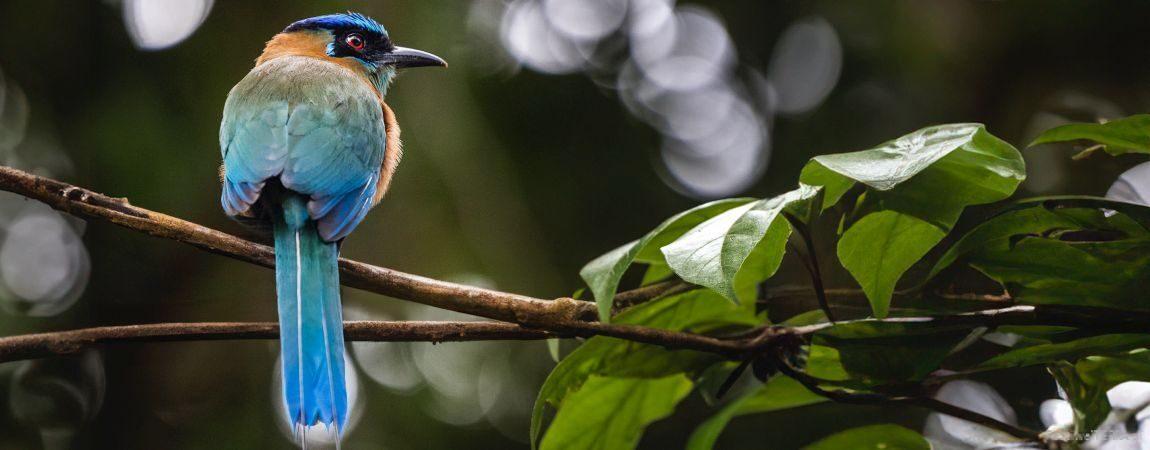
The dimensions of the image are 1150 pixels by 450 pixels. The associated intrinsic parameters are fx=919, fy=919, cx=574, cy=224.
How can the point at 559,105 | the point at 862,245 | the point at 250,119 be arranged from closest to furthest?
the point at 862,245, the point at 250,119, the point at 559,105

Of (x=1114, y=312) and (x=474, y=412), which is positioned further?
(x=474, y=412)

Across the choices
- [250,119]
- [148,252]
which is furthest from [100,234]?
[250,119]

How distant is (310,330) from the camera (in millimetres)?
1929

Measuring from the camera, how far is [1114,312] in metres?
1.52

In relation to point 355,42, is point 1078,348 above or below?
below

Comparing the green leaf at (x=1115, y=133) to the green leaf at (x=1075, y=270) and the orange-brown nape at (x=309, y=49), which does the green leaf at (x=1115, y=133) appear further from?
the orange-brown nape at (x=309, y=49)

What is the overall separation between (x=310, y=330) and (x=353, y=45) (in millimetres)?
1910

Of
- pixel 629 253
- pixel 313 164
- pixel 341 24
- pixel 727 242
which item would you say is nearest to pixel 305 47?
pixel 341 24

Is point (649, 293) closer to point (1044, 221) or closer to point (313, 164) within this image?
point (1044, 221)

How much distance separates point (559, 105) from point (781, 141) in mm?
1271

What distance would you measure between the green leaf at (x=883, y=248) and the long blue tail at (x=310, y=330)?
3.35 ft

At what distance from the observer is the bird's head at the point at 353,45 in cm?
357

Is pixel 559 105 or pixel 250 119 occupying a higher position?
pixel 559 105

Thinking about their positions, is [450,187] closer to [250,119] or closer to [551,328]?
[250,119]
